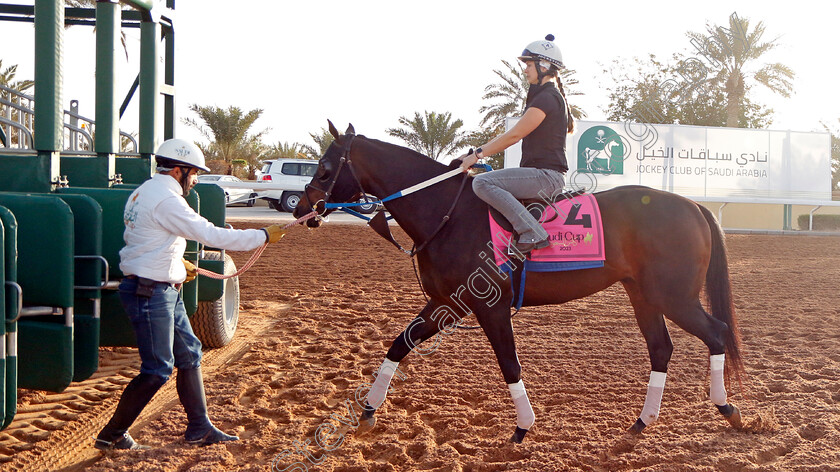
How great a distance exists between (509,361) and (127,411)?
2306 mm

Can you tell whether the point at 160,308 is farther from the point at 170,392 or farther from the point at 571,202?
the point at 571,202

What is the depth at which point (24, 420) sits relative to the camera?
15.5ft

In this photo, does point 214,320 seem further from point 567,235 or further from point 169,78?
point 567,235

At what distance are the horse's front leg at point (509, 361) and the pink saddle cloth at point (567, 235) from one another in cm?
47

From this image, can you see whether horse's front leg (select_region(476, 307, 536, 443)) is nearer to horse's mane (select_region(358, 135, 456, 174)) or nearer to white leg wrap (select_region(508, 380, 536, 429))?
white leg wrap (select_region(508, 380, 536, 429))

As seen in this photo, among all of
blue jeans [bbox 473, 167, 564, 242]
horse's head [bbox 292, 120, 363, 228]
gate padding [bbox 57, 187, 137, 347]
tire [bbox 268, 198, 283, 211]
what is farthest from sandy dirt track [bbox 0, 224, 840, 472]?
tire [bbox 268, 198, 283, 211]

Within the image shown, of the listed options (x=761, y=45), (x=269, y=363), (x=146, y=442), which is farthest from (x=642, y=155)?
(x=146, y=442)

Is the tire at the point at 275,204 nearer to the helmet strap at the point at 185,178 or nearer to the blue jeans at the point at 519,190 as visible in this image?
the helmet strap at the point at 185,178

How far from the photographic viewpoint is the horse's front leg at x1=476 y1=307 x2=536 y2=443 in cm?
437

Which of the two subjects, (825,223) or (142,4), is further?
(825,223)

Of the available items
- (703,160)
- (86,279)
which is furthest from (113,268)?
(703,160)

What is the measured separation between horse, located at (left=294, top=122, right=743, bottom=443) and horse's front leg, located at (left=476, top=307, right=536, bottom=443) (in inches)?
0.6

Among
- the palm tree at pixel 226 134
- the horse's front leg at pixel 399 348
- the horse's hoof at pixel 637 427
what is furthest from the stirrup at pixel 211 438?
the palm tree at pixel 226 134

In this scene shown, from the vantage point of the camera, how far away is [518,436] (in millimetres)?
4359
